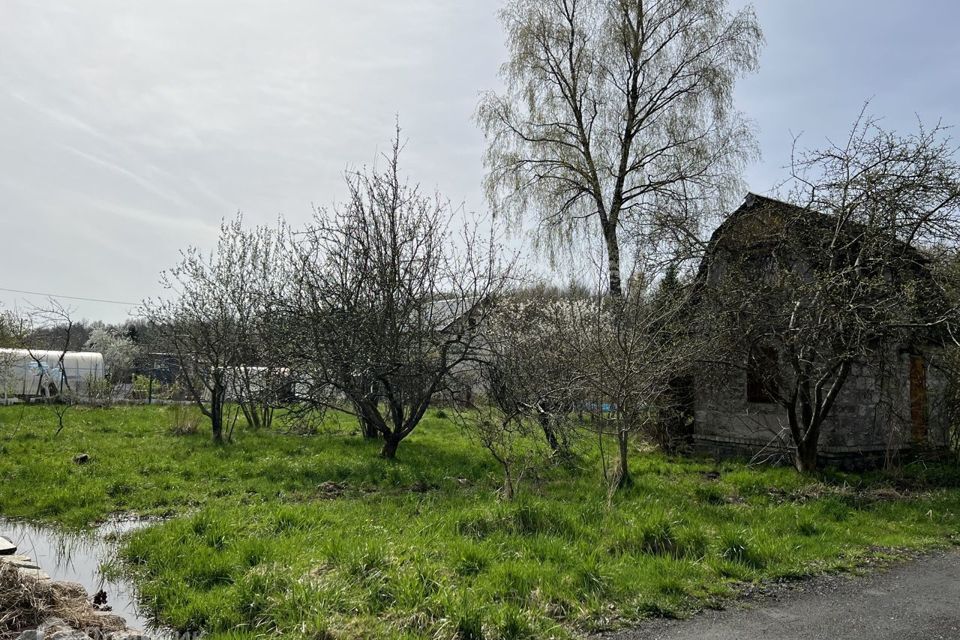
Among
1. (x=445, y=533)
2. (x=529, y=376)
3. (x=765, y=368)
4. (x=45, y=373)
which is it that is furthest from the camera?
(x=45, y=373)

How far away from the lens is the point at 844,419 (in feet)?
39.3

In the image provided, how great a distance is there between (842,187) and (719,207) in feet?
23.0

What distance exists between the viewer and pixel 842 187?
388 inches

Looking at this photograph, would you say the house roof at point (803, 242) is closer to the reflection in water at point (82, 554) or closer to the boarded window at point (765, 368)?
the boarded window at point (765, 368)

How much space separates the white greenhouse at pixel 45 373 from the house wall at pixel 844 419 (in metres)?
20.2

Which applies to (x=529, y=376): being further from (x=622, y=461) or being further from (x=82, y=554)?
(x=82, y=554)

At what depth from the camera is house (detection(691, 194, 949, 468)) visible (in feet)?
32.9

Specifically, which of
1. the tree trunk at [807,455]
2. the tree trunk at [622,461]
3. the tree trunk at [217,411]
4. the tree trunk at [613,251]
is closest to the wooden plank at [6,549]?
the tree trunk at [622,461]

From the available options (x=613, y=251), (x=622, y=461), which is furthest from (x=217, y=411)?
(x=613, y=251)

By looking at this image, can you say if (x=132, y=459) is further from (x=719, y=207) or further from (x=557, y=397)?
(x=719, y=207)

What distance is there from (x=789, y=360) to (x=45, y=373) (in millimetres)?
24589

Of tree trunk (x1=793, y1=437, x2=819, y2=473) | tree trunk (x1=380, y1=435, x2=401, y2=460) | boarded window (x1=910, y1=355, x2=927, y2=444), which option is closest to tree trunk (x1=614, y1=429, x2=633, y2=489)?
tree trunk (x1=793, y1=437, x2=819, y2=473)

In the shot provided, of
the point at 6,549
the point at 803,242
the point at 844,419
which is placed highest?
the point at 803,242

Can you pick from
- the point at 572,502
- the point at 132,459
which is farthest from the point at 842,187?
the point at 132,459
